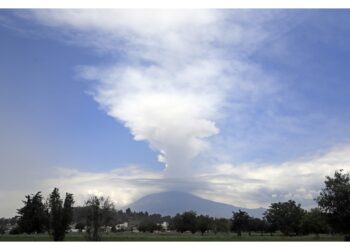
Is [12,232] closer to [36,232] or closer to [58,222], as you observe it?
[36,232]

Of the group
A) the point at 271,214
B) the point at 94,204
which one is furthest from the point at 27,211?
the point at 271,214

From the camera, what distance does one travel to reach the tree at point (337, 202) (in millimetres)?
46750

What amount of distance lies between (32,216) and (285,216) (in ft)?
166

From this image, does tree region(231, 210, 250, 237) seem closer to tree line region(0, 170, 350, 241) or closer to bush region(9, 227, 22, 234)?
tree line region(0, 170, 350, 241)

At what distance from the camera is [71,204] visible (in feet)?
182

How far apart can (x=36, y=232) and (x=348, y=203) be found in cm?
4353

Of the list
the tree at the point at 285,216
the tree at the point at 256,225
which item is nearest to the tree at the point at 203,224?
the tree at the point at 256,225

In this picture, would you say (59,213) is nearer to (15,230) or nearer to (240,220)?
(15,230)

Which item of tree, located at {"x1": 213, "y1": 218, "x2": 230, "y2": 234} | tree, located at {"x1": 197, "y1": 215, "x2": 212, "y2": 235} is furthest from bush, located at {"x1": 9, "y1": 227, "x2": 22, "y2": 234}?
tree, located at {"x1": 213, "y1": 218, "x2": 230, "y2": 234}

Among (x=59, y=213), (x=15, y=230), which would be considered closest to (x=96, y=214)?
(x=59, y=213)

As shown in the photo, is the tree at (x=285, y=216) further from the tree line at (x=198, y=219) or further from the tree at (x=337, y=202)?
the tree at (x=337, y=202)

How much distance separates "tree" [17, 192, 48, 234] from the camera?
63500mm

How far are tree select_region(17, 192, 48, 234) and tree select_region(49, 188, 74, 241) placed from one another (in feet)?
21.2

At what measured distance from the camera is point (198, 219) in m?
102
